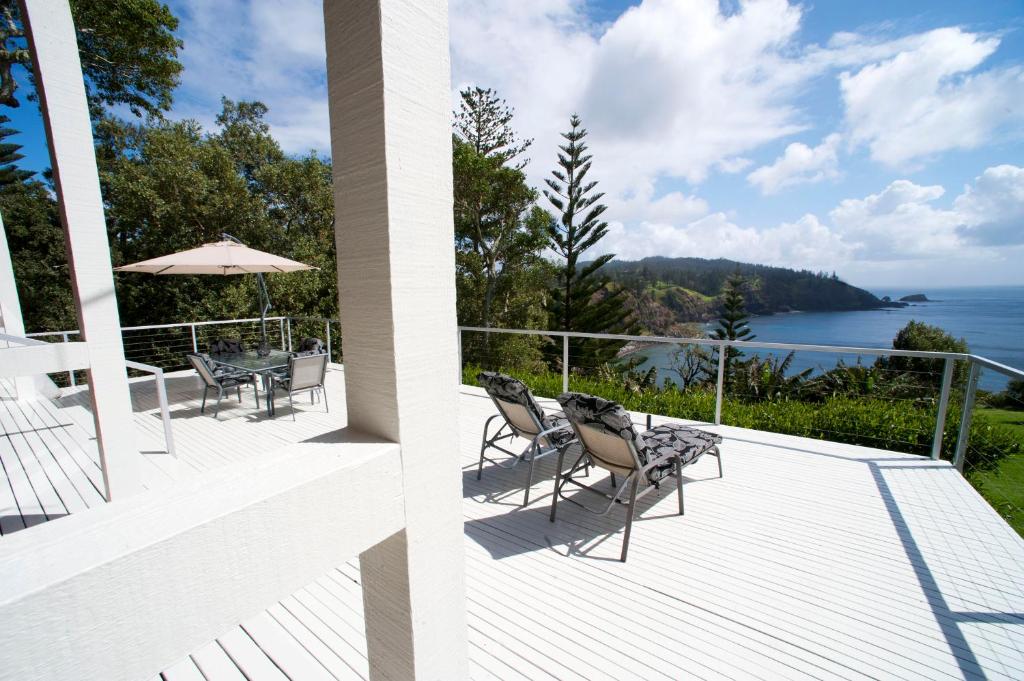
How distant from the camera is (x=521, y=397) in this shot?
2883 mm

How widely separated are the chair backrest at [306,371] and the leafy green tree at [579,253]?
10698 mm

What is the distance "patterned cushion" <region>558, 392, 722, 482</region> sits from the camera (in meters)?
2.28

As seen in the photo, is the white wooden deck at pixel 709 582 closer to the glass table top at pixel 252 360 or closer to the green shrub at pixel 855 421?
the green shrub at pixel 855 421

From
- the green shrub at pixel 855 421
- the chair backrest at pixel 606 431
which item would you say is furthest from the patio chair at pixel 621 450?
the green shrub at pixel 855 421

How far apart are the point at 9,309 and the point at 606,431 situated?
605 cm

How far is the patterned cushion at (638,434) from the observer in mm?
2281

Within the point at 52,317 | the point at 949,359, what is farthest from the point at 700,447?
the point at 52,317

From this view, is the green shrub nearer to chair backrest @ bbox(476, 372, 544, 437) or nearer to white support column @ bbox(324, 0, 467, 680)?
chair backrest @ bbox(476, 372, 544, 437)

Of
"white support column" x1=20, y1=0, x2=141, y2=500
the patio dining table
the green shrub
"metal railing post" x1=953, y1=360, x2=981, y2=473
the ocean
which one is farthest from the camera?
the ocean

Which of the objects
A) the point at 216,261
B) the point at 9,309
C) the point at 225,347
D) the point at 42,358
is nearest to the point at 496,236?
the point at 225,347

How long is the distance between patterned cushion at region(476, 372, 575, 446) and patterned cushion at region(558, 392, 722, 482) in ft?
1.18

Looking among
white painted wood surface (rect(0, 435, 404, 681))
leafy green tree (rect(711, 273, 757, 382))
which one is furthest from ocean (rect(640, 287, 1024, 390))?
white painted wood surface (rect(0, 435, 404, 681))

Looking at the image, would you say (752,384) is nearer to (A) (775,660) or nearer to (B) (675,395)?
(B) (675,395)

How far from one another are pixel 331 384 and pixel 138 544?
5.84m
